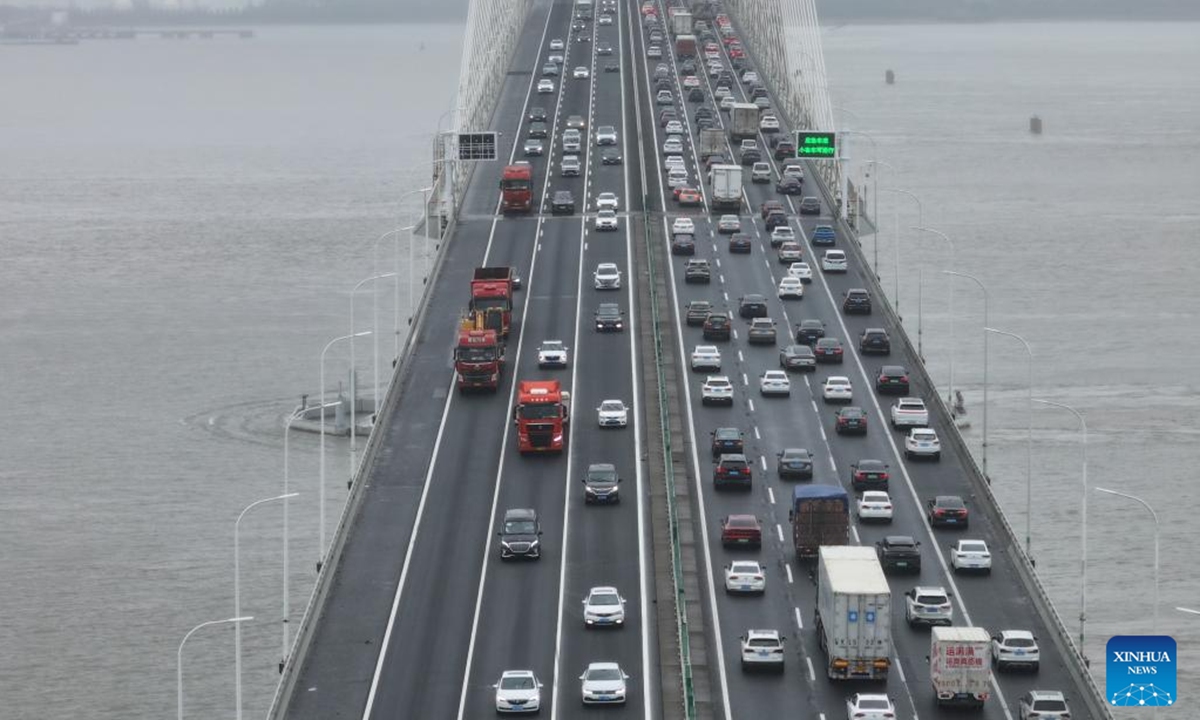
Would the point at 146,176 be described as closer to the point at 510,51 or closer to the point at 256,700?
the point at 510,51

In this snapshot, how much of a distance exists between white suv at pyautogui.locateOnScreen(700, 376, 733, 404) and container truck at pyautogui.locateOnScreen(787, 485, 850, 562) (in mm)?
17353

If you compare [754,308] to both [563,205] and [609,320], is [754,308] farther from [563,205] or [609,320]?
[563,205]

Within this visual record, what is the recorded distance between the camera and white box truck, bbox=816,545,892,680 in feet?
185

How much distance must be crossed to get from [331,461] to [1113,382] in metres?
34.7

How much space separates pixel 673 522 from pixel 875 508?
6440mm

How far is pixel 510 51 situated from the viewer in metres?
181

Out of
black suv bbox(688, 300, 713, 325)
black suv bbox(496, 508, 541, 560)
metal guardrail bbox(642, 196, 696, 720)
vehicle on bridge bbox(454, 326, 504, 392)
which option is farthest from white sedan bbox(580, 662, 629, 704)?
black suv bbox(688, 300, 713, 325)

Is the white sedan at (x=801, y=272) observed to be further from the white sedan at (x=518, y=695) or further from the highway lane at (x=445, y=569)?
the white sedan at (x=518, y=695)

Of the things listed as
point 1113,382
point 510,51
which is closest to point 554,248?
point 1113,382

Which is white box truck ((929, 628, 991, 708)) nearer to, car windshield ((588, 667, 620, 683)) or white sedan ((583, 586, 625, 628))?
car windshield ((588, 667, 620, 683))

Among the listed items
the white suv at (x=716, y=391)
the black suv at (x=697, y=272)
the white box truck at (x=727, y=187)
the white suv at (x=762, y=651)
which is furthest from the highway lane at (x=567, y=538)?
the white box truck at (x=727, y=187)

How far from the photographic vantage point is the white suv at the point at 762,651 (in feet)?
191

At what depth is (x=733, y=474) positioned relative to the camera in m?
73.9

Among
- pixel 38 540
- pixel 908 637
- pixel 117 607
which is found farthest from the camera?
pixel 38 540
